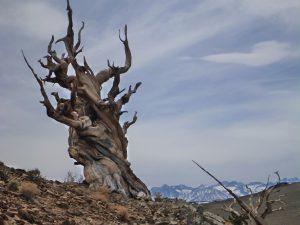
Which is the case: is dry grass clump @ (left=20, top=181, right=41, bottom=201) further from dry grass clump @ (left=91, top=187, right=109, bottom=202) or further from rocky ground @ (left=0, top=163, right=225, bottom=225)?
dry grass clump @ (left=91, top=187, right=109, bottom=202)

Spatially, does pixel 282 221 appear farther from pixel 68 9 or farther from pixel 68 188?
pixel 68 9

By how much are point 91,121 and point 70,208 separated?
7.00m

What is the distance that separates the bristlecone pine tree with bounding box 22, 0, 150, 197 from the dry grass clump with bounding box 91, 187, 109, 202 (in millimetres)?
639

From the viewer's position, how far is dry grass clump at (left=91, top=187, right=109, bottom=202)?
524 inches

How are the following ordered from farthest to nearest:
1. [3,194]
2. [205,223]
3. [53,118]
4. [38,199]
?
[53,118] < [205,223] < [38,199] < [3,194]

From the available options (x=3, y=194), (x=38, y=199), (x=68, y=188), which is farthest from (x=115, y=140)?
(x=3, y=194)

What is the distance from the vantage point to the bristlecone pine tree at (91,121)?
16.4 metres

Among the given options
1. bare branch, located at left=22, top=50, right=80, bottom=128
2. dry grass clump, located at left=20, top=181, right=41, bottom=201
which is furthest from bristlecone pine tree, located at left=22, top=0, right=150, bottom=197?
dry grass clump, located at left=20, top=181, right=41, bottom=201

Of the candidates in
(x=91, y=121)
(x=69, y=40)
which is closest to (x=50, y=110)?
(x=91, y=121)

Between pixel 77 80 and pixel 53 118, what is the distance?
86.9 inches

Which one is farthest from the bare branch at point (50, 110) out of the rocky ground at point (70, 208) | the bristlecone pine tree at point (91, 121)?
the rocky ground at point (70, 208)

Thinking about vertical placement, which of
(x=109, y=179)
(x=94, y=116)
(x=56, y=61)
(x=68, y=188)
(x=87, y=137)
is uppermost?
(x=56, y=61)

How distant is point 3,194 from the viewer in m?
9.34

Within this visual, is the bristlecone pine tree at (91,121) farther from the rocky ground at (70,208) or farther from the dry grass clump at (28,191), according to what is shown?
the dry grass clump at (28,191)
